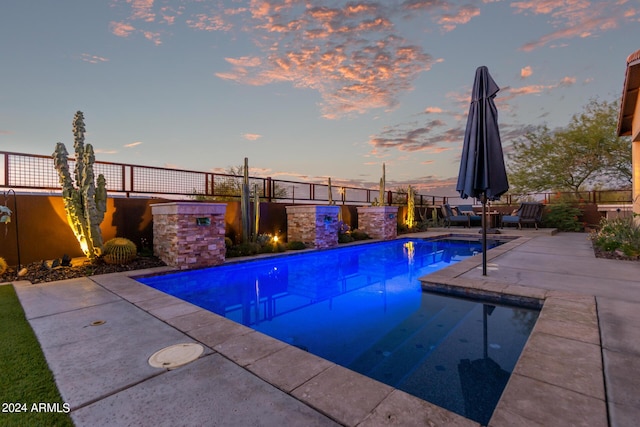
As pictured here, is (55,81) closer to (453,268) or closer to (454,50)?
(453,268)

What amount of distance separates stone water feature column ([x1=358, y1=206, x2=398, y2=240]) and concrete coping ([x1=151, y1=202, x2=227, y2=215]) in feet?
23.3

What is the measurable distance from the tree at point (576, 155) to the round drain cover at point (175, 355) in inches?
939

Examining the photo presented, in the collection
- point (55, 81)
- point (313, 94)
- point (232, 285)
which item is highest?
point (313, 94)

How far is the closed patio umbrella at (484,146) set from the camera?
4340 millimetres

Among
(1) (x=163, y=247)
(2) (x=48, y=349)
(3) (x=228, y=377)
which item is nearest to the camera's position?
(3) (x=228, y=377)

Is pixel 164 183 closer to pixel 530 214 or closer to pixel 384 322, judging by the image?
pixel 384 322

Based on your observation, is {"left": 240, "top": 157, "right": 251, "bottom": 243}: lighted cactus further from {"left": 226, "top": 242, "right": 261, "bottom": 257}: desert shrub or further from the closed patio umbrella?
the closed patio umbrella

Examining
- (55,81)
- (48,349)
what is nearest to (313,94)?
(55,81)

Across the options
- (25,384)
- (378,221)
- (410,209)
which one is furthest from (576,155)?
(25,384)

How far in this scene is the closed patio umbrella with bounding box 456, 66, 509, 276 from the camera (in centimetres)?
434

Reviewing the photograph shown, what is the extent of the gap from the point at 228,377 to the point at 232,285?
11.3 feet

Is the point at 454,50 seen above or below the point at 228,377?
above

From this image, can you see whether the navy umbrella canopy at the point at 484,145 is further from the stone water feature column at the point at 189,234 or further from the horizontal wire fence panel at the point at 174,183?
the horizontal wire fence panel at the point at 174,183

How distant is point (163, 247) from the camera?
6309 millimetres
